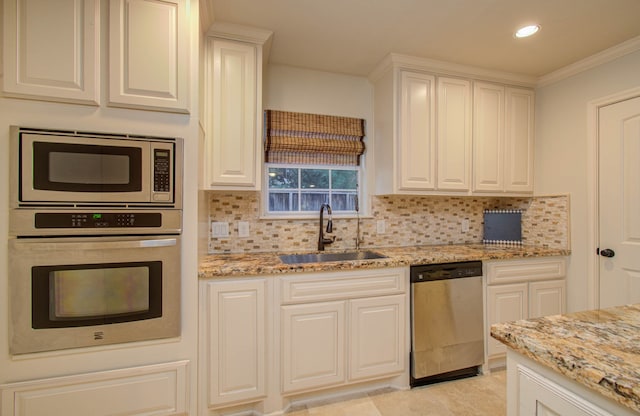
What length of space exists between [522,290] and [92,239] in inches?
115

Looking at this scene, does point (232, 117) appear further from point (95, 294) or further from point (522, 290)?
point (522, 290)

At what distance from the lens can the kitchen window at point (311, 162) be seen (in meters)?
2.46

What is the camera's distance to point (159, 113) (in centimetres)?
153

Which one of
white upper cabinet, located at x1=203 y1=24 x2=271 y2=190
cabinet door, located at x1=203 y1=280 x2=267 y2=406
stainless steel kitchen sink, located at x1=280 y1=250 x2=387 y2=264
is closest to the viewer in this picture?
cabinet door, located at x1=203 y1=280 x2=267 y2=406

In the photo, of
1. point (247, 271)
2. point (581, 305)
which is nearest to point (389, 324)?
point (247, 271)

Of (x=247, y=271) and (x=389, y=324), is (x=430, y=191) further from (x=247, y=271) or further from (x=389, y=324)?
(x=247, y=271)

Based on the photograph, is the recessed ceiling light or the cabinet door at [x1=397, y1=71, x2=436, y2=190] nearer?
the recessed ceiling light

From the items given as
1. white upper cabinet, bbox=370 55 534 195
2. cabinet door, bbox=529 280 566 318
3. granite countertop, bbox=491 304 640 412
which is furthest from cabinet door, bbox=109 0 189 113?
cabinet door, bbox=529 280 566 318

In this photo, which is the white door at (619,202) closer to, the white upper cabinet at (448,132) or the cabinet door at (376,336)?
the white upper cabinet at (448,132)

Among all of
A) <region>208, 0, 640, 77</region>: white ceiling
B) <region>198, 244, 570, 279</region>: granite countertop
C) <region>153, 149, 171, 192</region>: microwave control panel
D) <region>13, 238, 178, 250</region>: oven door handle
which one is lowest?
<region>198, 244, 570, 279</region>: granite countertop

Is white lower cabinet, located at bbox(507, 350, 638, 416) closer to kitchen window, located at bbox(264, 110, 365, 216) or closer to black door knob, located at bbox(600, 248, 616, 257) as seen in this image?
kitchen window, located at bbox(264, 110, 365, 216)

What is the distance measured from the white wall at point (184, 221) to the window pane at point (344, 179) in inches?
53.8

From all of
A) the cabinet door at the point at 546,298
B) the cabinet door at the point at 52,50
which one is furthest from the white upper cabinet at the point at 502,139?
the cabinet door at the point at 52,50

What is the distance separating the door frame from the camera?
235 centimetres
